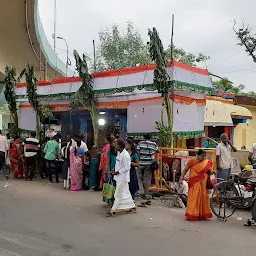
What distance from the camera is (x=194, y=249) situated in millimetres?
5465

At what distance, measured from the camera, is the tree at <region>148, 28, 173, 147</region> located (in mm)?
10195

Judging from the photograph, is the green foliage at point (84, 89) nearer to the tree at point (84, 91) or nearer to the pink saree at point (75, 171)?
the tree at point (84, 91)

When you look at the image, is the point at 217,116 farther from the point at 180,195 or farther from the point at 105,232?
the point at 105,232

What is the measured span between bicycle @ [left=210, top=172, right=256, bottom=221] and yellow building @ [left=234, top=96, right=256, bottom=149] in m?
11.8

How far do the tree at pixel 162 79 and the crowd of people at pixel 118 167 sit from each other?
111cm

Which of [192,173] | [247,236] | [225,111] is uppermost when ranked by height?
[225,111]

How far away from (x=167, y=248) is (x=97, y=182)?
526 centimetres

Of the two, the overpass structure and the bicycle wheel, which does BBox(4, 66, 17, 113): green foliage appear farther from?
the bicycle wheel

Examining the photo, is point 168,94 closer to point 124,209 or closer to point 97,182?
point 97,182

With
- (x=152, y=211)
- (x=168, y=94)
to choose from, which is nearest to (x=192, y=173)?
(x=152, y=211)

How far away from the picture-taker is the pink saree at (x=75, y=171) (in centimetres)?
1062

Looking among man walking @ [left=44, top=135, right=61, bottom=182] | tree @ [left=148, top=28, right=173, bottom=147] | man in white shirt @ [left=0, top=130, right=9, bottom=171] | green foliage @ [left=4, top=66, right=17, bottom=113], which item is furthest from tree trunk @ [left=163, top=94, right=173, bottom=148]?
green foliage @ [left=4, top=66, right=17, bottom=113]

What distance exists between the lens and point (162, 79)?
33.4ft

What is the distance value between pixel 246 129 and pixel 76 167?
12397mm
